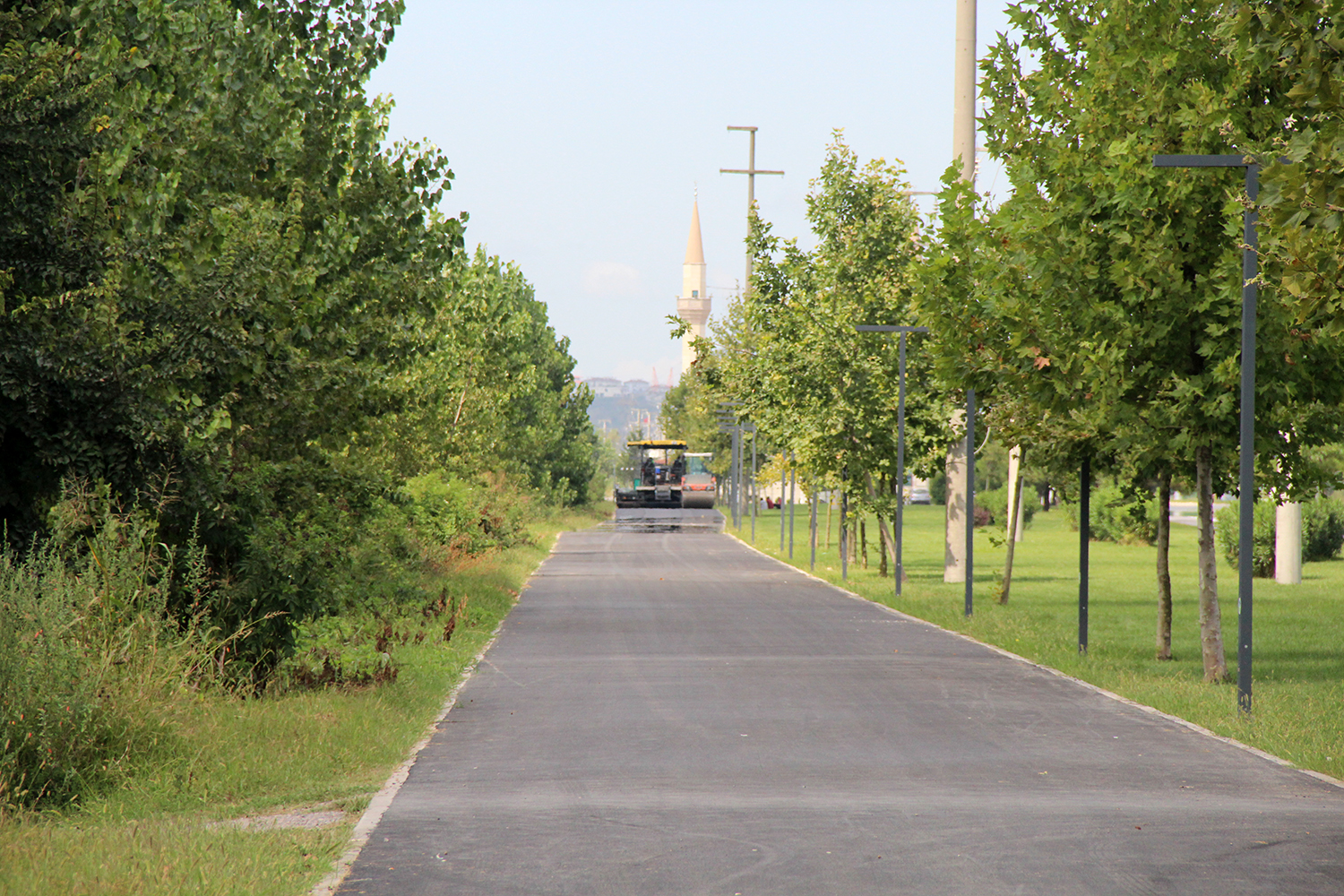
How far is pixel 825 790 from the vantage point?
936 centimetres

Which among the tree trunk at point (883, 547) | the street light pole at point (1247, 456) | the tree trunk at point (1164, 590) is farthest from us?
the tree trunk at point (883, 547)

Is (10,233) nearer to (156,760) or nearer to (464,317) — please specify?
(156,760)

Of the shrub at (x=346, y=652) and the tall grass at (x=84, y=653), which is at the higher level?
the tall grass at (x=84, y=653)

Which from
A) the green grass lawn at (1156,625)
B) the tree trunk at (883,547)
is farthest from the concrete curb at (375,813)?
the tree trunk at (883,547)

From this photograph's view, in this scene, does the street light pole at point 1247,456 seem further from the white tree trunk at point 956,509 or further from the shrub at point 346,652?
the white tree trunk at point 956,509

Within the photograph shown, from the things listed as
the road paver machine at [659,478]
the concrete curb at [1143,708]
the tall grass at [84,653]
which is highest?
the road paver machine at [659,478]

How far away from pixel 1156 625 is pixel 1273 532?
13.5 m

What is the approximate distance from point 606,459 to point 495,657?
17781 cm

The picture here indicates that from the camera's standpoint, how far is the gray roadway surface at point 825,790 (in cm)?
719

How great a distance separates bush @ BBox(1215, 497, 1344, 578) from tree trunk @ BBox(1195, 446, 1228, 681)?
1672cm

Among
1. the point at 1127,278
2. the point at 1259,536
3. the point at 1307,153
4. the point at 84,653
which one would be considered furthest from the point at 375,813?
the point at 1259,536

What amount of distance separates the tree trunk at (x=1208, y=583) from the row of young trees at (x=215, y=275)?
7.92 m

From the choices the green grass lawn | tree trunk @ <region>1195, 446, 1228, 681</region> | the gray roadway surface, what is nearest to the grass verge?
the gray roadway surface

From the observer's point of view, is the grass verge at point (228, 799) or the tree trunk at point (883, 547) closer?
the grass verge at point (228, 799)
